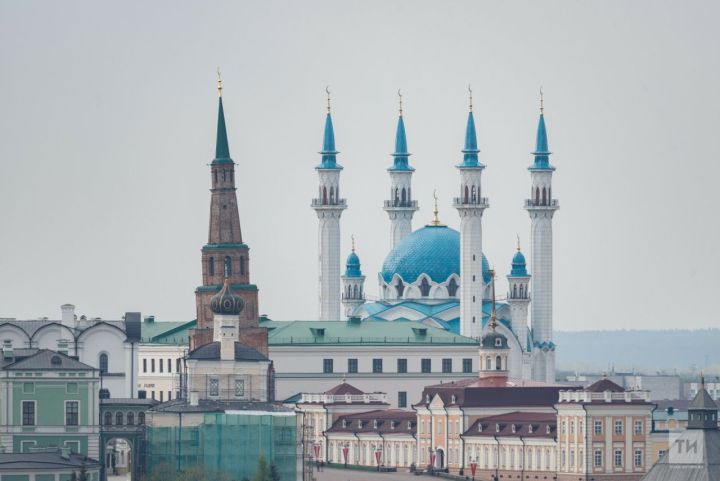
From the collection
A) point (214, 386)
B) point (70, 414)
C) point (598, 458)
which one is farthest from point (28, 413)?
point (598, 458)

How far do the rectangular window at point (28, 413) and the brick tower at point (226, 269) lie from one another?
118 ft

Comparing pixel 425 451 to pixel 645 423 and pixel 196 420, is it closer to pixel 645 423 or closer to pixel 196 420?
pixel 645 423

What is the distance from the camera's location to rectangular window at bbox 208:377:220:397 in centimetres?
17912

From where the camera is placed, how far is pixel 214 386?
179500mm

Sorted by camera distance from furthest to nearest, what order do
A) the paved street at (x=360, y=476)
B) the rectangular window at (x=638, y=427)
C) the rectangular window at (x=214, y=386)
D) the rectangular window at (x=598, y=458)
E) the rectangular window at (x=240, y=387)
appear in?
the rectangular window at (x=638, y=427)
the rectangular window at (x=240, y=387)
the rectangular window at (x=598, y=458)
the rectangular window at (x=214, y=386)
the paved street at (x=360, y=476)

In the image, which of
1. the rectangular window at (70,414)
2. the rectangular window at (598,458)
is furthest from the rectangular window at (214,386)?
the rectangular window at (70,414)

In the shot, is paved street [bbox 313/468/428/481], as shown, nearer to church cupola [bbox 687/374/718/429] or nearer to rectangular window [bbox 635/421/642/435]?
rectangular window [bbox 635/421/642/435]

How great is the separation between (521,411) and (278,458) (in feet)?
99.2

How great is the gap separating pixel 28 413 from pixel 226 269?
38843 millimetres

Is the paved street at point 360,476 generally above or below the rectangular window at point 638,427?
below

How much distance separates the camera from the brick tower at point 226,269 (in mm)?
194500

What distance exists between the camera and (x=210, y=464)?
164 meters

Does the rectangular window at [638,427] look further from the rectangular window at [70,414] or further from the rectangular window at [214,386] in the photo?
the rectangular window at [70,414]

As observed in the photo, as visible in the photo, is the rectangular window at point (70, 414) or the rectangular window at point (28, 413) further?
the rectangular window at point (70, 414)
